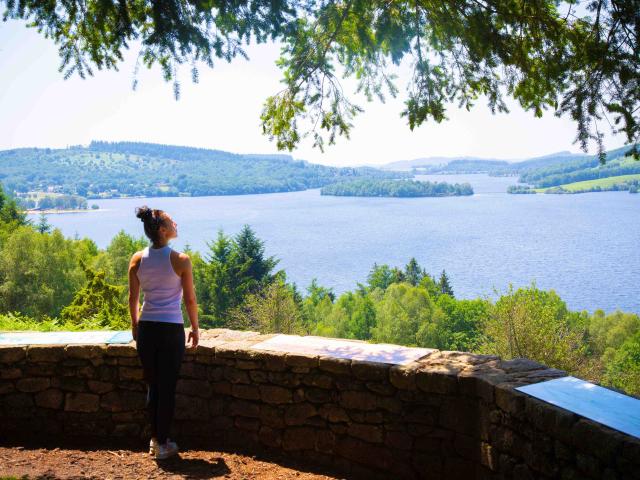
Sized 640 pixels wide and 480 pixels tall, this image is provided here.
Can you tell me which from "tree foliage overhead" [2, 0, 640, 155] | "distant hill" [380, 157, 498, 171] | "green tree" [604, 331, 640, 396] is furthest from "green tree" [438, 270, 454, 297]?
"distant hill" [380, 157, 498, 171]

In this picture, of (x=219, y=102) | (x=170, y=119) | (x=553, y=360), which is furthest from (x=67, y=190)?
(x=553, y=360)

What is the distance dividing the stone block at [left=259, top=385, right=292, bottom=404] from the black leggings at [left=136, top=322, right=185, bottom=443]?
56cm

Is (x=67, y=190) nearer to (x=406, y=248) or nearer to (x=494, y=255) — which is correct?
(x=406, y=248)

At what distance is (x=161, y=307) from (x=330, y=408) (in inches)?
46.9

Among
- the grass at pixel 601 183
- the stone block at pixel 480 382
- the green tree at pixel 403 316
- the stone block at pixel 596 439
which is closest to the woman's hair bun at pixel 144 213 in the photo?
the stone block at pixel 480 382

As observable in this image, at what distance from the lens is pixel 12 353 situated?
4121mm

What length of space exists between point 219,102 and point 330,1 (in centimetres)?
9041

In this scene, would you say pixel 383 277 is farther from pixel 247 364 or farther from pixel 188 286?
pixel 188 286


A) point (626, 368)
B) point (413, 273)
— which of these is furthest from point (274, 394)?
point (413, 273)

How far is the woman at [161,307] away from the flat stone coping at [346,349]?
57 centimetres

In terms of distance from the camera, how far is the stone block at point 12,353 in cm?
412

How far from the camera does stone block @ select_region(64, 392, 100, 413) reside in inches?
163

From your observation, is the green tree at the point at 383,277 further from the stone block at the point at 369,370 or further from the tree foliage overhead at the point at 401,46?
the stone block at the point at 369,370

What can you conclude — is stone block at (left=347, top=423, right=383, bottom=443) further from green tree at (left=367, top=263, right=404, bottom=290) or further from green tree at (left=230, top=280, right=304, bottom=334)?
green tree at (left=367, top=263, right=404, bottom=290)
